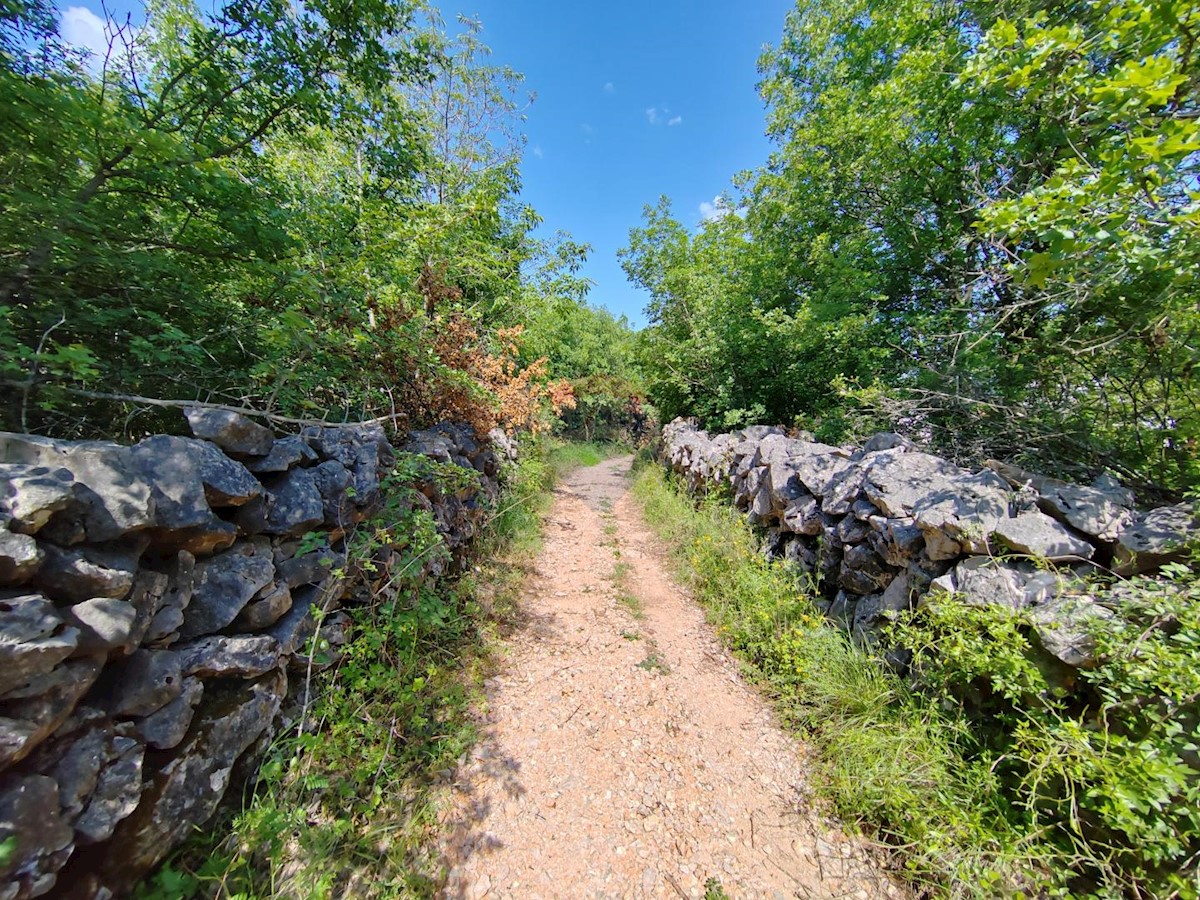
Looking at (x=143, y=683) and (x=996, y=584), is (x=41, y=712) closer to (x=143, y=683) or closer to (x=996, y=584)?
(x=143, y=683)

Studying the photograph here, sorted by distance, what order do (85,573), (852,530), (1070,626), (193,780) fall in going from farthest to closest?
(852,530), (1070,626), (193,780), (85,573)

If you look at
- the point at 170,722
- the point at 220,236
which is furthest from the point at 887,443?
the point at 220,236

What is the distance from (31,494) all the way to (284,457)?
127 cm

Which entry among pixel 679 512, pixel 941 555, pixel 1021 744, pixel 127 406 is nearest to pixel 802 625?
pixel 941 555

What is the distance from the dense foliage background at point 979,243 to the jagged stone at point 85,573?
16.1 feet

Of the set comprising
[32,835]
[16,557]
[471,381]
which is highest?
[471,381]

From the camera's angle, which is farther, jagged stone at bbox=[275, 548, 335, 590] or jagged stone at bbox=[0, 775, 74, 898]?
jagged stone at bbox=[275, 548, 335, 590]

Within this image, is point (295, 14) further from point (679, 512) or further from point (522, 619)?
point (679, 512)

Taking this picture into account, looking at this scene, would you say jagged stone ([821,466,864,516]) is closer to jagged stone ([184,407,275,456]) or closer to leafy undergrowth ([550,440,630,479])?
jagged stone ([184,407,275,456])

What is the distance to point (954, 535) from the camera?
9.90ft

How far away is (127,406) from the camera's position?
2742 mm

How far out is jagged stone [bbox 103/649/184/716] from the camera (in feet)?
5.49

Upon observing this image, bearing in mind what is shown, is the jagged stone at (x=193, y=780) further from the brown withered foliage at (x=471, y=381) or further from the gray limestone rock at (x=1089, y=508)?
the gray limestone rock at (x=1089, y=508)

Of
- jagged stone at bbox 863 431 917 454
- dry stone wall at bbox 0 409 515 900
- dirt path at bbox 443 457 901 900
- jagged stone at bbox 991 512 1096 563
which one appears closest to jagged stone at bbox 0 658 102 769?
dry stone wall at bbox 0 409 515 900
